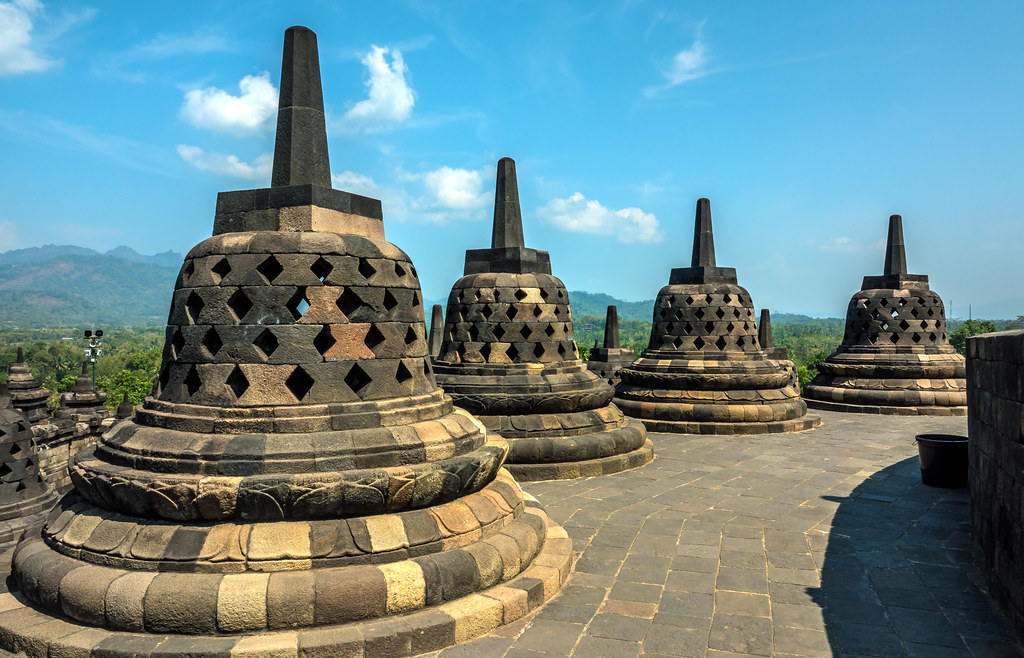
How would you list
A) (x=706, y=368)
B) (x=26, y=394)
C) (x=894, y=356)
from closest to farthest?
(x=706, y=368), (x=894, y=356), (x=26, y=394)

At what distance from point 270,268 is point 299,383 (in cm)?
81

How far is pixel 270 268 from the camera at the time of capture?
15.2 feet

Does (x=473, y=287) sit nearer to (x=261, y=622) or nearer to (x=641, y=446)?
(x=641, y=446)

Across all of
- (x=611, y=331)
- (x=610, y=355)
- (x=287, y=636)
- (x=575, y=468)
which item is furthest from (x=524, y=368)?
(x=611, y=331)

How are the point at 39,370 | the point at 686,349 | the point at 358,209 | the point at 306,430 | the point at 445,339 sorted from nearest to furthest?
1. the point at 306,430
2. the point at 358,209
3. the point at 445,339
4. the point at 686,349
5. the point at 39,370

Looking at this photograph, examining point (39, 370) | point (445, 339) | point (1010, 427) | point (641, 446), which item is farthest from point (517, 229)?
point (39, 370)

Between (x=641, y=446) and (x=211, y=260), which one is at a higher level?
(x=211, y=260)

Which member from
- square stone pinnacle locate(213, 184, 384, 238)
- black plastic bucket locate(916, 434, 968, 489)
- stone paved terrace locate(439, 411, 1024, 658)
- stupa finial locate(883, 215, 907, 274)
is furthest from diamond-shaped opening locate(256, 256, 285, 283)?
stupa finial locate(883, 215, 907, 274)

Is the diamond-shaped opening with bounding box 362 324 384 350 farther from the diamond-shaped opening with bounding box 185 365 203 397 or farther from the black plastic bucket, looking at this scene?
the black plastic bucket

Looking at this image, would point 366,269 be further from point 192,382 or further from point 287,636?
point 287,636

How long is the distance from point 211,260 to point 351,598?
243 centimetres

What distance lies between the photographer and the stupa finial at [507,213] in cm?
996

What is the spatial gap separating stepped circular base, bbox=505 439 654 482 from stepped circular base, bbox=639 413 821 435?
10.6ft

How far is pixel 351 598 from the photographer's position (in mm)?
3838
